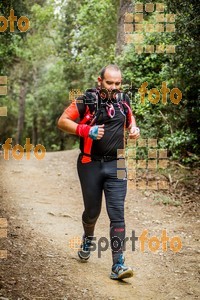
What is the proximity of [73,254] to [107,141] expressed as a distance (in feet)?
6.25

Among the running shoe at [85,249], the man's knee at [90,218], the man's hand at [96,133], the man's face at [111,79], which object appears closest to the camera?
the man's hand at [96,133]

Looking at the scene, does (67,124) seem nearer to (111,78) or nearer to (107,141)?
(107,141)

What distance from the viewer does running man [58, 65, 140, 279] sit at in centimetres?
464

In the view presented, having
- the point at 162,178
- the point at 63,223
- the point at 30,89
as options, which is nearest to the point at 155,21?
the point at 162,178

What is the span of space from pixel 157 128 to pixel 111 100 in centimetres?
724

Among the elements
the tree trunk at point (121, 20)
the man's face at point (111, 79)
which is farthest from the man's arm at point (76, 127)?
the tree trunk at point (121, 20)

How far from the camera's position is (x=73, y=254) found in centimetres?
568

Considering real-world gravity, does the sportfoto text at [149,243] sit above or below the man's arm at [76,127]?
below

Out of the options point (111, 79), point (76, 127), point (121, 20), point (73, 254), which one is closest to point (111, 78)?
point (111, 79)

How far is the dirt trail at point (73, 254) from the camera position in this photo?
4.54 metres

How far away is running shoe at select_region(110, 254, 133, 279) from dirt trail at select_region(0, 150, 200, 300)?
3.8 inches

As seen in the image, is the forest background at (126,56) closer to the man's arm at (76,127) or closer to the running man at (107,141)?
the running man at (107,141)

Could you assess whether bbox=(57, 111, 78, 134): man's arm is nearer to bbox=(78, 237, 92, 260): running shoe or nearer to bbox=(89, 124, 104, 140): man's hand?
bbox=(89, 124, 104, 140): man's hand

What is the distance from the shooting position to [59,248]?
589 cm
